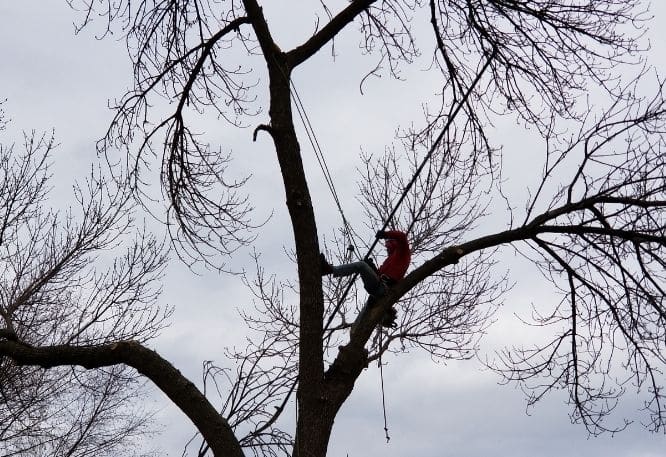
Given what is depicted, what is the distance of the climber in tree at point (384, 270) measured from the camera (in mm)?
6461

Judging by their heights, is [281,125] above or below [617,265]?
above

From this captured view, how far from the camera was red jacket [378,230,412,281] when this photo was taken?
267 inches

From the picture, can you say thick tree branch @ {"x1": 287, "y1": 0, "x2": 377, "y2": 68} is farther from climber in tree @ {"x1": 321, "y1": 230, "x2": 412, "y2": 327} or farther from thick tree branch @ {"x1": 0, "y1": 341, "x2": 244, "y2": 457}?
thick tree branch @ {"x1": 0, "y1": 341, "x2": 244, "y2": 457}

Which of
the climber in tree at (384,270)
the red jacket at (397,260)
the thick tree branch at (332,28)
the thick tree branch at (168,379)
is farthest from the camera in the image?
the red jacket at (397,260)

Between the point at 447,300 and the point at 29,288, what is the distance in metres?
6.06

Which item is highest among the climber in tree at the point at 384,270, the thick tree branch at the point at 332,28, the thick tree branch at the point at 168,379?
the thick tree branch at the point at 332,28

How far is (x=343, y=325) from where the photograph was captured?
1061cm

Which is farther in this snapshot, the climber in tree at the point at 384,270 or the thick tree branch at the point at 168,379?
the climber in tree at the point at 384,270

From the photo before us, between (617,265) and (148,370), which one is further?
(617,265)

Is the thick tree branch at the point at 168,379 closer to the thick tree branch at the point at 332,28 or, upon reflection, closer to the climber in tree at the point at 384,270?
the climber in tree at the point at 384,270

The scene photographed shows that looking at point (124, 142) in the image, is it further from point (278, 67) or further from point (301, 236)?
point (301, 236)

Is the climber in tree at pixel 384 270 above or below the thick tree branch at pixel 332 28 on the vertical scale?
below

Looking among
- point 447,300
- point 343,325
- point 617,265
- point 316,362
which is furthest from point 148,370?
point 447,300

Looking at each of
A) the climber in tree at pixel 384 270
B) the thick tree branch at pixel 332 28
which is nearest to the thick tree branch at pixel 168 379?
the climber in tree at pixel 384 270
